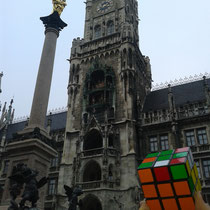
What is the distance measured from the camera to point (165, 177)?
837 centimetres

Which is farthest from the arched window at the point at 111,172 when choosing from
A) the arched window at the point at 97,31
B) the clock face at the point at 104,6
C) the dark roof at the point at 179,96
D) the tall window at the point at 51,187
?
the clock face at the point at 104,6

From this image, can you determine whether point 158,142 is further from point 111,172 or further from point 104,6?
point 104,6

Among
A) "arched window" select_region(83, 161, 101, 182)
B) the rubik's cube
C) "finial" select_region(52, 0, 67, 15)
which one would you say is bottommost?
the rubik's cube

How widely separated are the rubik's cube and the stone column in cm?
748

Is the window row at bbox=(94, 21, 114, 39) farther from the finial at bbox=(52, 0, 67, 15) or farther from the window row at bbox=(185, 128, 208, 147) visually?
the finial at bbox=(52, 0, 67, 15)

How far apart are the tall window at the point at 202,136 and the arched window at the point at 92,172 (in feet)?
36.0

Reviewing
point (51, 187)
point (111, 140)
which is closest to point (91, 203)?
point (51, 187)

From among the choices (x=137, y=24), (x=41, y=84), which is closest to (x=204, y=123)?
(x=41, y=84)

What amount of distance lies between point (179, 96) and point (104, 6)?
63.6 ft

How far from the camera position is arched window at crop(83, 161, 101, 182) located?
27248mm

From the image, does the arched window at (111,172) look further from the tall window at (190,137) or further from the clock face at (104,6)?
the clock face at (104,6)

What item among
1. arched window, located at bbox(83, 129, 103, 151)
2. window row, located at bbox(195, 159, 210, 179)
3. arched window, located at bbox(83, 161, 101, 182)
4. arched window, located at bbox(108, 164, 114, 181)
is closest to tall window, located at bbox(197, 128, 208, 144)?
window row, located at bbox(195, 159, 210, 179)

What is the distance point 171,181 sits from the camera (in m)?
8.15

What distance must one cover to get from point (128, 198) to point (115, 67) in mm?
16319
